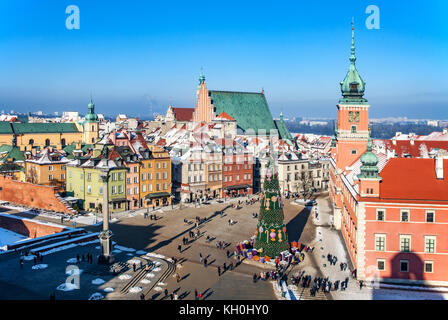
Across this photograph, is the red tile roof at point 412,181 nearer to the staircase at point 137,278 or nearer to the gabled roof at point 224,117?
the staircase at point 137,278

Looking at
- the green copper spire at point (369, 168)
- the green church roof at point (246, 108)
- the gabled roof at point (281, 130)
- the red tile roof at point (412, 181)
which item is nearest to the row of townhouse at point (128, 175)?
the green copper spire at point (369, 168)

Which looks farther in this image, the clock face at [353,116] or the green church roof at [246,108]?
the green church roof at [246,108]

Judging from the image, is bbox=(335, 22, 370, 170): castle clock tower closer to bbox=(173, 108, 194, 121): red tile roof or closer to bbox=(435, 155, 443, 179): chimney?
bbox=(435, 155, 443, 179): chimney

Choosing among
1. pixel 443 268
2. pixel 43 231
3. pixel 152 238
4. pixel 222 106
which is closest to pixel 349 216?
pixel 443 268

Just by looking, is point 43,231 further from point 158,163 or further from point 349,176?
point 349,176

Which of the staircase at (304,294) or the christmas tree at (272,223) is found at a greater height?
the christmas tree at (272,223)

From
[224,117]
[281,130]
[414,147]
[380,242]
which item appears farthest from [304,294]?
[281,130]
